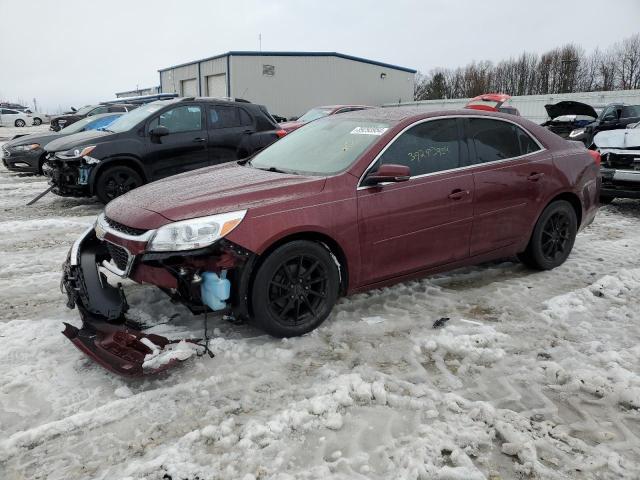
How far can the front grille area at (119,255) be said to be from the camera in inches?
133

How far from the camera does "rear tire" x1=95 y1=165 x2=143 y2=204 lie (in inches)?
306

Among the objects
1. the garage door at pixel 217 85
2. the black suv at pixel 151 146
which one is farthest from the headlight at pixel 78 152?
the garage door at pixel 217 85

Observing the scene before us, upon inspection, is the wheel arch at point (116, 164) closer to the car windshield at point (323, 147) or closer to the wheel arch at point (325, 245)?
the car windshield at point (323, 147)

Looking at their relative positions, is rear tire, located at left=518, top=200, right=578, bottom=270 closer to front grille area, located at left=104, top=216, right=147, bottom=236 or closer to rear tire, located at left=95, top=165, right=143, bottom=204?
front grille area, located at left=104, top=216, right=147, bottom=236

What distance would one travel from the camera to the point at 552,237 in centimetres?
509

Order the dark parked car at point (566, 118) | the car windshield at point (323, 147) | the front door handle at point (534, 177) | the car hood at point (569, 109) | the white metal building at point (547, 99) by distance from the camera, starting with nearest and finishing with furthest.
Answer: the car windshield at point (323, 147), the front door handle at point (534, 177), the car hood at point (569, 109), the dark parked car at point (566, 118), the white metal building at point (547, 99)

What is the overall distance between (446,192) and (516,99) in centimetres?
2793

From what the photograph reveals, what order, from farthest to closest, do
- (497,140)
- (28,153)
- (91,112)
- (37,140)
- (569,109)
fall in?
(91,112)
(569,109)
(37,140)
(28,153)
(497,140)

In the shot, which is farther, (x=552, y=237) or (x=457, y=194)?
(x=552, y=237)

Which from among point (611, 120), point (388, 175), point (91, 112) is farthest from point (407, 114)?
point (91, 112)

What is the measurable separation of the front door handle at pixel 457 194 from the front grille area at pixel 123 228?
2.42 m

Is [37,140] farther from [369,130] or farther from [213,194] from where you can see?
[369,130]

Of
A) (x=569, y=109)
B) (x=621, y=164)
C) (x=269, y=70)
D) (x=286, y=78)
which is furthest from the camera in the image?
(x=286, y=78)

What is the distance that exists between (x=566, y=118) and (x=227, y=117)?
31.6 feet
